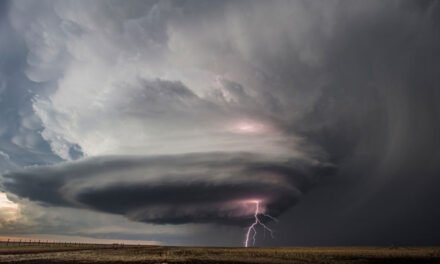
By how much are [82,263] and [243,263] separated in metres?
28.4

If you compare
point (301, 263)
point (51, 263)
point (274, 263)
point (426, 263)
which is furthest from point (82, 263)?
point (426, 263)

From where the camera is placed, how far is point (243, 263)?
6738 centimetres

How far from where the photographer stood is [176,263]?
208 feet

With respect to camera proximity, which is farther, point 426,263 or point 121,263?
point 121,263

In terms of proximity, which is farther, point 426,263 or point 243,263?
point 243,263

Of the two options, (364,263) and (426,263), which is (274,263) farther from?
(426,263)

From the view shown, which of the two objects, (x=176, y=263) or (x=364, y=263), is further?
(x=364, y=263)

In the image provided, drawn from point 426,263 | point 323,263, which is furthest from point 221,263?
point 426,263

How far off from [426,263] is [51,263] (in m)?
64.0

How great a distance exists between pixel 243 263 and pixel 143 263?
17510 mm

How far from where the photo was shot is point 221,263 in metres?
65.6

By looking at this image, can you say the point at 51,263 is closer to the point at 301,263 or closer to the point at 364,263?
the point at 301,263

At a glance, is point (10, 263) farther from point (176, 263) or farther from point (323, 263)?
point (323, 263)

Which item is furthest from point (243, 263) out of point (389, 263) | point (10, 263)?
point (10, 263)
